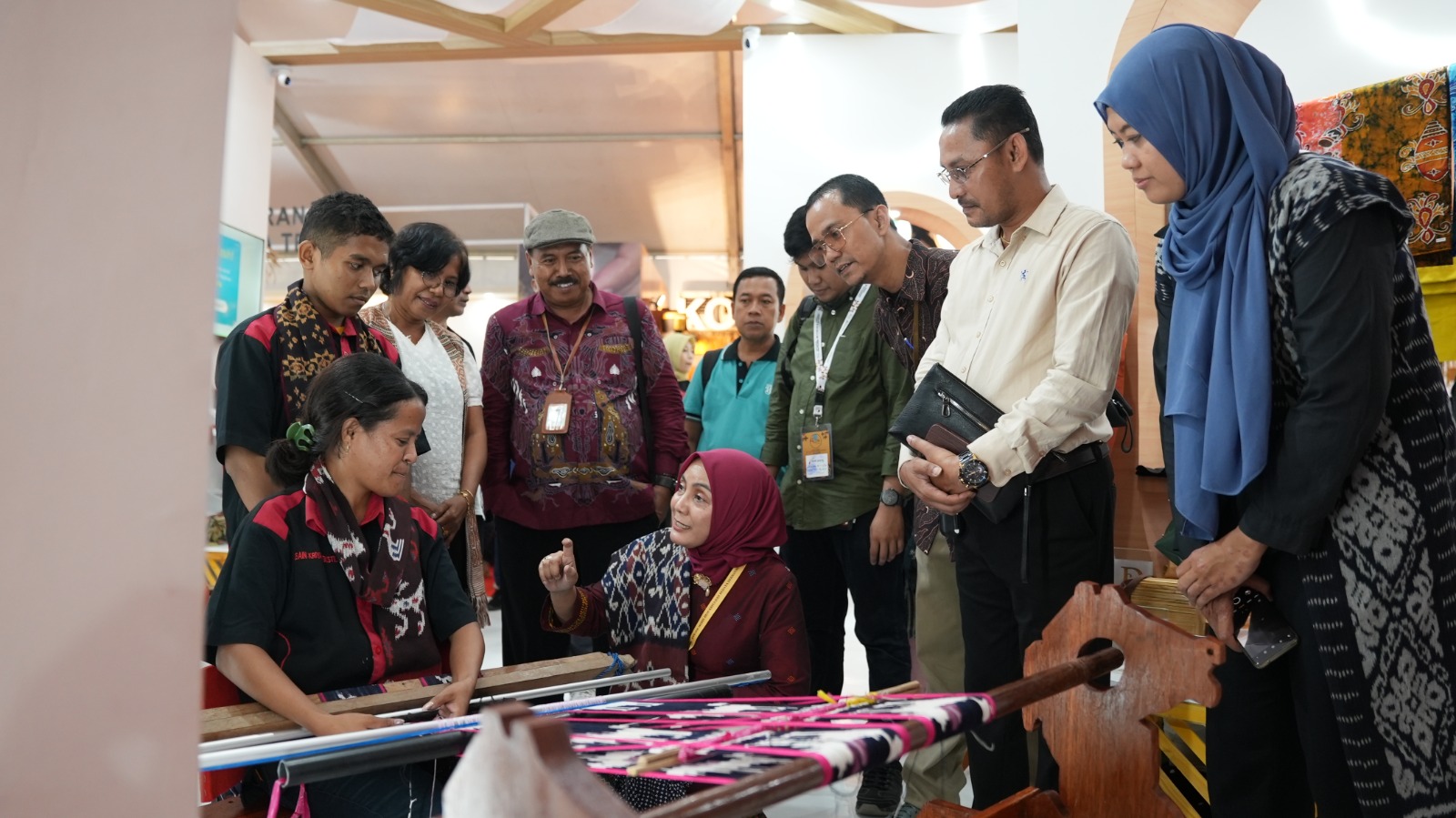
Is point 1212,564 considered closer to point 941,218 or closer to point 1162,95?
point 1162,95

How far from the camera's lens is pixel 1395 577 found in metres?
1.44

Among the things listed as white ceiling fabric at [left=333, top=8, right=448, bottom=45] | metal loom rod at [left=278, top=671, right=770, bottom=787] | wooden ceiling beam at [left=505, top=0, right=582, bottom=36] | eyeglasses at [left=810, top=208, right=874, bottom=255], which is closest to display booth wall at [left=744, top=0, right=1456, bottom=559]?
eyeglasses at [left=810, top=208, right=874, bottom=255]

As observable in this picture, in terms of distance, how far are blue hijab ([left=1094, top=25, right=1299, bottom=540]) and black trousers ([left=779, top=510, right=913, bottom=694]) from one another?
53.5 inches

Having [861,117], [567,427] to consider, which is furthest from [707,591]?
[861,117]

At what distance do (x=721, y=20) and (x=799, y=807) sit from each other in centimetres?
517

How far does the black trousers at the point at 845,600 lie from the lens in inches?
119

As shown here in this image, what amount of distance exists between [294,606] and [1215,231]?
1667 millimetres

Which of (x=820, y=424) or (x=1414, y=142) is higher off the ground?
(x=1414, y=142)

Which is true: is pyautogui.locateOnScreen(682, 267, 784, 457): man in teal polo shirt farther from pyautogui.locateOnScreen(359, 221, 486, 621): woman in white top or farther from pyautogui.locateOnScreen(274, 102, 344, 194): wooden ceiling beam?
pyautogui.locateOnScreen(274, 102, 344, 194): wooden ceiling beam

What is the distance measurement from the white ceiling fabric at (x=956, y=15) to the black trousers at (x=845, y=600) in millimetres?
4226

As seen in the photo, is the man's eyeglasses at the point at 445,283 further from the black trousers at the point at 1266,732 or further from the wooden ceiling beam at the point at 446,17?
the wooden ceiling beam at the point at 446,17

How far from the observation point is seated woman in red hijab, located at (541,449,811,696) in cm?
251

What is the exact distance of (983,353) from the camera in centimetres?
221

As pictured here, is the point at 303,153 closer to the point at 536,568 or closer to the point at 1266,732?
the point at 536,568
